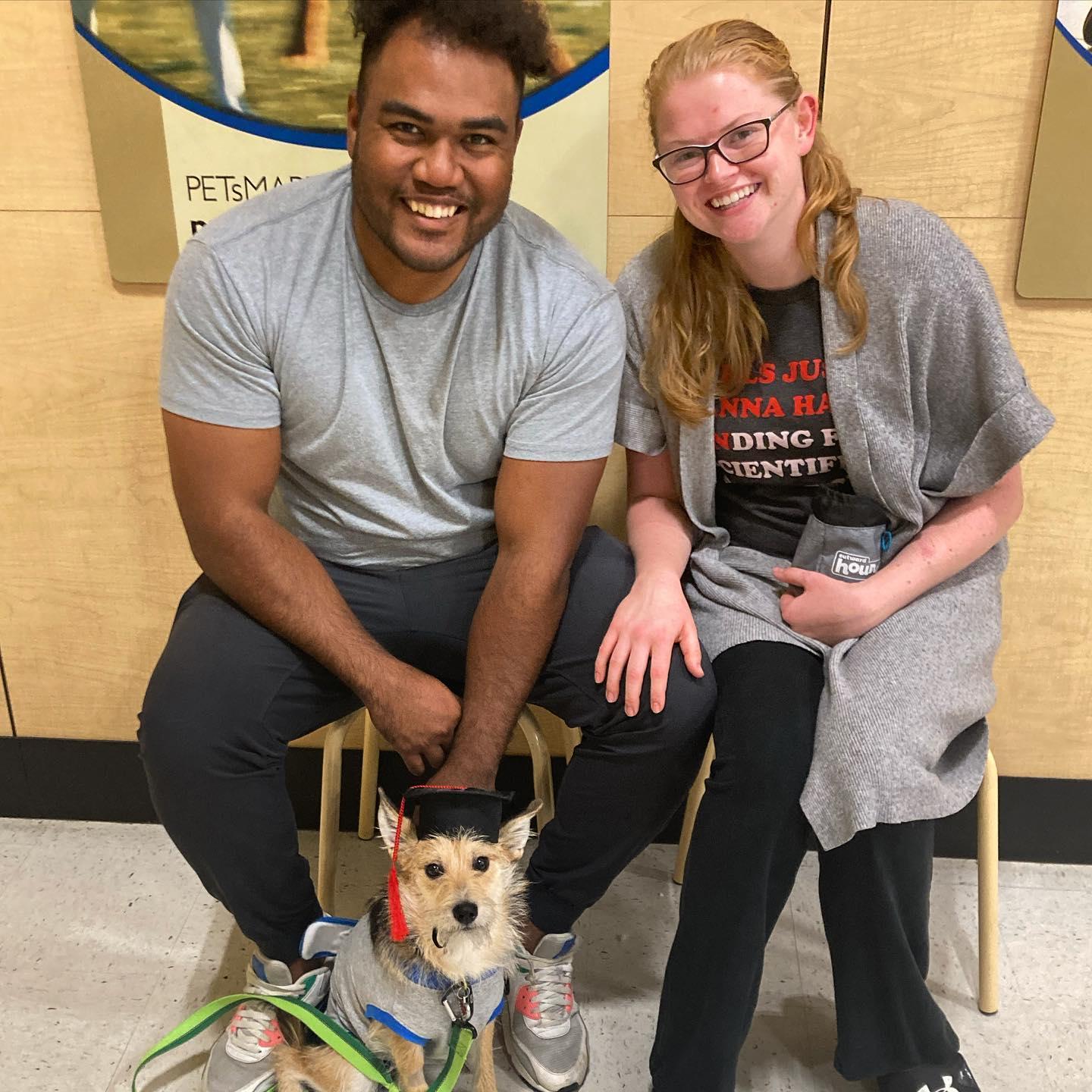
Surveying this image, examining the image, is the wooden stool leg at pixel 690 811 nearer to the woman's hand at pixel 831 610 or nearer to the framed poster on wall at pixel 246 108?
the woman's hand at pixel 831 610

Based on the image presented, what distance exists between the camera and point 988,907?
166cm

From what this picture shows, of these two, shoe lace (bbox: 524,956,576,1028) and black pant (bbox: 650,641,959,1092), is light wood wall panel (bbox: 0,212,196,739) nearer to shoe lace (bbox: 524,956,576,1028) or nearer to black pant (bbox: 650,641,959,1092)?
shoe lace (bbox: 524,956,576,1028)

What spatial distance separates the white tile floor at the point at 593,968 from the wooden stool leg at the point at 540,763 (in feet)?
0.89

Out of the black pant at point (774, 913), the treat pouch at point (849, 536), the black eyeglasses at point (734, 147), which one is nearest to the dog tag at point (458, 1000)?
the black pant at point (774, 913)

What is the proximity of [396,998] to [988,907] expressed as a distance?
36.0 inches

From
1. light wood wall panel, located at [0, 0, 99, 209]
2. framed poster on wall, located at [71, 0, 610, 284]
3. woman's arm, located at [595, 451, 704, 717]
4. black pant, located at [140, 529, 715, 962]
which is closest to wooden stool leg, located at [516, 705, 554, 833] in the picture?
black pant, located at [140, 529, 715, 962]

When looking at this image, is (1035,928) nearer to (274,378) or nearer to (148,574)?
(274,378)

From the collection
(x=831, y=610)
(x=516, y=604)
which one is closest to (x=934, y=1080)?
(x=831, y=610)

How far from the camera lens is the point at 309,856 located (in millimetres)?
2043

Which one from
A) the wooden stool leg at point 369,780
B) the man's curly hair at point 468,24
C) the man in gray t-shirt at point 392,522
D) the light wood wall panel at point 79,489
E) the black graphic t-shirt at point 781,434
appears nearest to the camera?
the man's curly hair at point 468,24

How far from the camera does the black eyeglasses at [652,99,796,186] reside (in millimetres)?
1390

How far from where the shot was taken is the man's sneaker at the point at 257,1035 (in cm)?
153

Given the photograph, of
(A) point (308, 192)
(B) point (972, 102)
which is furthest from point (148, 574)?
(B) point (972, 102)

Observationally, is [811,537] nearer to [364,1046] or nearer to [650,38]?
[650,38]
